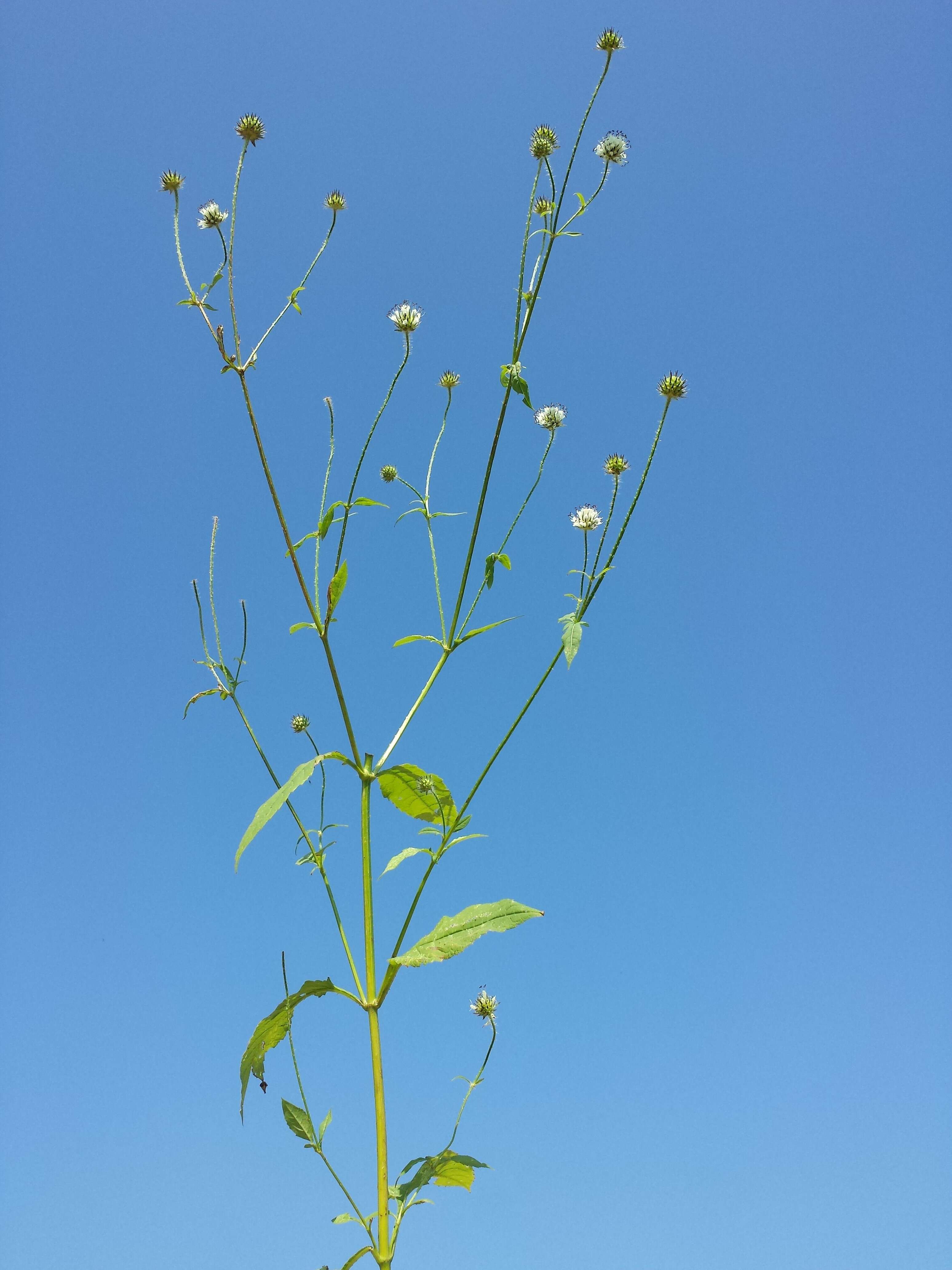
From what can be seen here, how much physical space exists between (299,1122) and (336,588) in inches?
51.4

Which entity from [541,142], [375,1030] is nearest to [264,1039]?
[375,1030]

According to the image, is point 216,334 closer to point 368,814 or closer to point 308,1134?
point 368,814

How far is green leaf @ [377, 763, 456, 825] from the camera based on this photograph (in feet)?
6.95

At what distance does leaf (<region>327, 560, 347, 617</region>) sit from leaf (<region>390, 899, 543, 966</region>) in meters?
0.76

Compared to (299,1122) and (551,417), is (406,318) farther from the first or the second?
(299,1122)

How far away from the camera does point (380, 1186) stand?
183 cm

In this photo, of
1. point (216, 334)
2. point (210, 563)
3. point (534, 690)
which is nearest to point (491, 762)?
point (534, 690)

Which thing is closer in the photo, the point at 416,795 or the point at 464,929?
the point at 464,929

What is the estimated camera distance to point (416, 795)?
2.16 meters

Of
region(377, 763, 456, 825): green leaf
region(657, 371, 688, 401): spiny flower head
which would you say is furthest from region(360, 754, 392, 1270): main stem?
region(657, 371, 688, 401): spiny flower head

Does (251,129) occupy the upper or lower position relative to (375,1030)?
upper

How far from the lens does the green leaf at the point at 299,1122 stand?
222 centimetres

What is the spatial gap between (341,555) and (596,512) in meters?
0.90

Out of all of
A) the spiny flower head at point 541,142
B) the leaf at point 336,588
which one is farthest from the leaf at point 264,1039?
the spiny flower head at point 541,142
